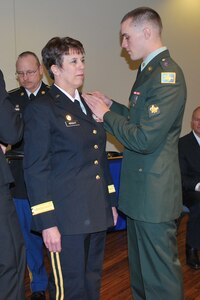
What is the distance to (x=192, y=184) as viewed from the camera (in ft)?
11.2

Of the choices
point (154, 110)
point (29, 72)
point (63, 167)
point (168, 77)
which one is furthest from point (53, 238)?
point (29, 72)

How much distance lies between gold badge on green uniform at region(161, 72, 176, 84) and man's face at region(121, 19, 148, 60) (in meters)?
0.20

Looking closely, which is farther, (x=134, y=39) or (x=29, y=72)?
(x=29, y=72)

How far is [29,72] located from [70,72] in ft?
3.24

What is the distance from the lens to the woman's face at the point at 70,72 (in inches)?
69.6

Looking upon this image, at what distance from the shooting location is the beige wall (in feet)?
11.4

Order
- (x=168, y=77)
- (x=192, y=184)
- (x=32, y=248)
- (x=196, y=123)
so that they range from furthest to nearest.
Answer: (x=196, y=123) → (x=192, y=184) → (x=32, y=248) → (x=168, y=77)

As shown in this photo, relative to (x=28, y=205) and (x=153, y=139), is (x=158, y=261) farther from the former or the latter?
(x=28, y=205)

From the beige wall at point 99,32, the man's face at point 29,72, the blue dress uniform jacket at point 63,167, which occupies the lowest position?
the blue dress uniform jacket at point 63,167

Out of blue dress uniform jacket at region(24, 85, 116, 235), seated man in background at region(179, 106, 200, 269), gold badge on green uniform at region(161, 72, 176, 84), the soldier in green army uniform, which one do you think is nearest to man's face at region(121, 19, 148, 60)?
the soldier in green army uniform

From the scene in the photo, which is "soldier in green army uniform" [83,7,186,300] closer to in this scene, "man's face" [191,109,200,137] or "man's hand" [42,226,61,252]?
"man's hand" [42,226,61,252]

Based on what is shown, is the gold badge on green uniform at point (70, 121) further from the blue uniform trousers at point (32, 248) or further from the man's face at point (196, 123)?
the man's face at point (196, 123)

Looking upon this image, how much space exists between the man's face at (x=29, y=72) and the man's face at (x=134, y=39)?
0.92 meters

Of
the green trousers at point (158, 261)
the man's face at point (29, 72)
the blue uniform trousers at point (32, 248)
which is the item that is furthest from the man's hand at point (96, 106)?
the blue uniform trousers at point (32, 248)
